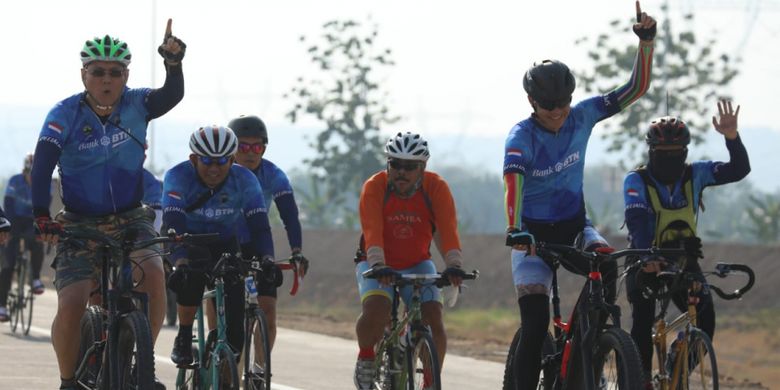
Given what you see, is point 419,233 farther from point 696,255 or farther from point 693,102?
point 693,102

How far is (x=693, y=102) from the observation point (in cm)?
5159

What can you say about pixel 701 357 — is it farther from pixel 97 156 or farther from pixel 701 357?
pixel 97 156

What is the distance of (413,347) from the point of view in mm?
10297

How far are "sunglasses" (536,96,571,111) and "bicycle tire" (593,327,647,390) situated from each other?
1496 millimetres

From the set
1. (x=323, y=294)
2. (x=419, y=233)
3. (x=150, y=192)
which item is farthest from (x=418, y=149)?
(x=323, y=294)

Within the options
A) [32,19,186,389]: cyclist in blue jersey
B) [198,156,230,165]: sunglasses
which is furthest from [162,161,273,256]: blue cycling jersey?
[32,19,186,389]: cyclist in blue jersey

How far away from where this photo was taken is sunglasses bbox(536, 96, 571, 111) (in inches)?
397

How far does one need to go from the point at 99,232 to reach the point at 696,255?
351 cm

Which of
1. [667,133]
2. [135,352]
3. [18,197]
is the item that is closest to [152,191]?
[135,352]

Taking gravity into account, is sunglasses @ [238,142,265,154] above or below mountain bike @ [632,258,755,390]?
above

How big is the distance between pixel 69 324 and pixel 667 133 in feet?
13.0

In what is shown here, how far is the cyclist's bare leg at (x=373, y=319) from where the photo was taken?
1101 cm

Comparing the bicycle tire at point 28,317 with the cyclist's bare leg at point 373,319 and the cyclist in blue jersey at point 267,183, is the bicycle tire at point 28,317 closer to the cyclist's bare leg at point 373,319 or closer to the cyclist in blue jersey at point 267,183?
the cyclist in blue jersey at point 267,183

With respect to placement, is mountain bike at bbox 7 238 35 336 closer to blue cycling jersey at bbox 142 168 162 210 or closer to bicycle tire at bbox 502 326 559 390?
blue cycling jersey at bbox 142 168 162 210
